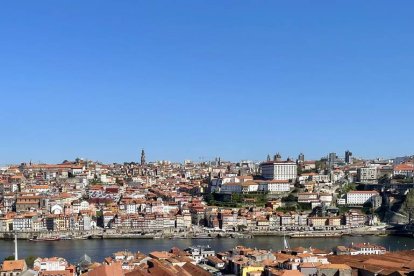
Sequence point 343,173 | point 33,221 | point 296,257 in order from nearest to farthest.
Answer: point 296,257 → point 33,221 → point 343,173

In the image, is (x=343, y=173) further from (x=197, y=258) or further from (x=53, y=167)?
(x=197, y=258)

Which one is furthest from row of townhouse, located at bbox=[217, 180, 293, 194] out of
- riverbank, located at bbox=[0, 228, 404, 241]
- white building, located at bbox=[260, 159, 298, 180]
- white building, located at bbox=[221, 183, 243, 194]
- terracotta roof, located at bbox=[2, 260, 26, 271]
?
terracotta roof, located at bbox=[2, 260, 26, 271]

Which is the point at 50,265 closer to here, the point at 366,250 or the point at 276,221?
the point at 366,250

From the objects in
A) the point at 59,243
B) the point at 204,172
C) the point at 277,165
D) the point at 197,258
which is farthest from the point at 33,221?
the point at 204,172

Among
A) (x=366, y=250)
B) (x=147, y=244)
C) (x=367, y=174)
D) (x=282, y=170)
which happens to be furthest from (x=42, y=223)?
(x=367, y=174)

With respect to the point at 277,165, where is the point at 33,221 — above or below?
below

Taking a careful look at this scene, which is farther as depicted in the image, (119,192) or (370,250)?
(119,192)
